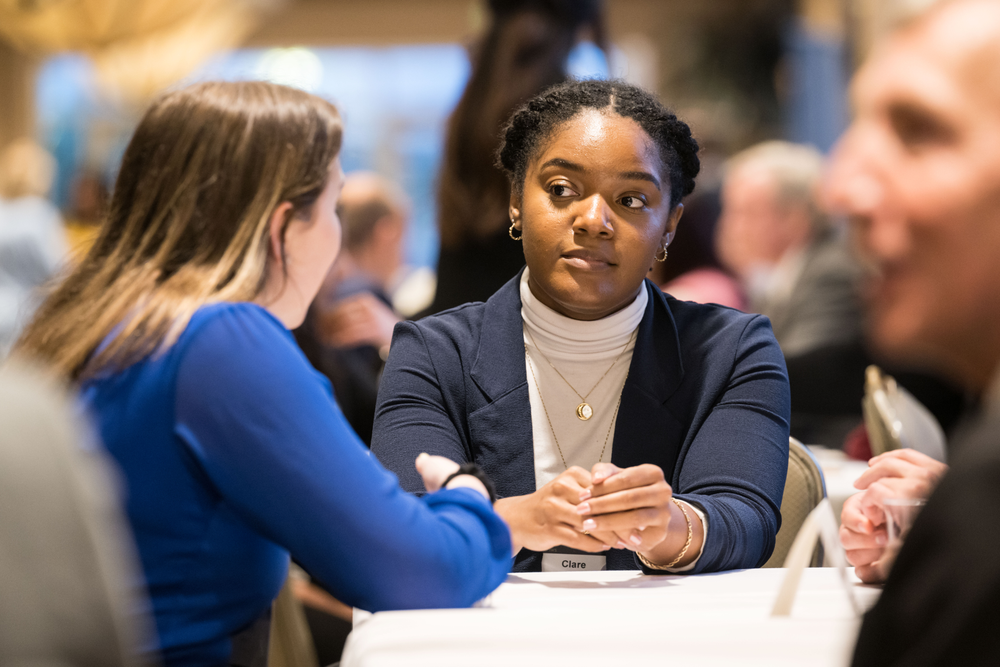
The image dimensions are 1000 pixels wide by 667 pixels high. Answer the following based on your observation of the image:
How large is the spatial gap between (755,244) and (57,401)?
4.04 metres

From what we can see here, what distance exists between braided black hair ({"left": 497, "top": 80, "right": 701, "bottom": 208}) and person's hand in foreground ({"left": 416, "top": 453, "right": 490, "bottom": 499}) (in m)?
0.52

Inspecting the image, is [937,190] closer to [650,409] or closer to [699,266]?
[650,409]

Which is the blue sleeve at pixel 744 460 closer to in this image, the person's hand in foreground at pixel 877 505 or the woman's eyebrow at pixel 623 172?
the person's hand in foreground at pixel 877 505

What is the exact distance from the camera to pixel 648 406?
1499 mm

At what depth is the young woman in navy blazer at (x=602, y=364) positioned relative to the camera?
1437 mm

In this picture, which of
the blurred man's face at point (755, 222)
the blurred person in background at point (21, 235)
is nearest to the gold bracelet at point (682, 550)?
the blurred man's face at point (755, 222)

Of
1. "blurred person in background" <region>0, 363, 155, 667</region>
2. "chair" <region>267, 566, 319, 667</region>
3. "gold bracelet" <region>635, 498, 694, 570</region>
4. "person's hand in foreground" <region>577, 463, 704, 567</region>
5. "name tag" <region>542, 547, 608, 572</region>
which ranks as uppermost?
"blurred person in background" <region>0, 363, 155, 667</region>

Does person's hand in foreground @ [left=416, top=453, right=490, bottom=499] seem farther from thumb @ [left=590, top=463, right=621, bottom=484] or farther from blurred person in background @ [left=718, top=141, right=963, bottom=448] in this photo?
blurred person in background @ [left=718, top=141, right=963, bottom=448]

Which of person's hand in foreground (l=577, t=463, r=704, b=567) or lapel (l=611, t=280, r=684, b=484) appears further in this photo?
lapel (l=611, t=280, r=684, b=484)

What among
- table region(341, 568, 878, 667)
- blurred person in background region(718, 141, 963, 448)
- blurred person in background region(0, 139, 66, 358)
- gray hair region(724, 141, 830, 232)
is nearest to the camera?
table region(341, 568, 878, 667)

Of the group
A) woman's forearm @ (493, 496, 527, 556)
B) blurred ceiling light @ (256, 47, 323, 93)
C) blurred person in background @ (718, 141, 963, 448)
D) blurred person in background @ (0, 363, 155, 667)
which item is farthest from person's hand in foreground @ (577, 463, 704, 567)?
→ blurred ceiling light @ (256, 47, 323, 93)

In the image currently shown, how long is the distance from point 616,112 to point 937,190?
0.85 metres

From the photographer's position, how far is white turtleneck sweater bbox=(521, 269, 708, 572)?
1.50 m

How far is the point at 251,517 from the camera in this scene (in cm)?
108
